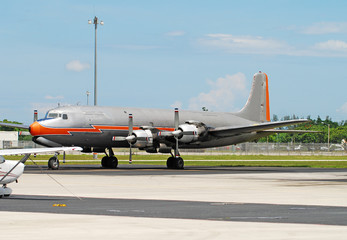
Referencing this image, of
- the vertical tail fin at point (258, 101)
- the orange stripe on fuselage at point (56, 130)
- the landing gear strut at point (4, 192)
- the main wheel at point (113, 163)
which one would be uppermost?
the vertical tail fin at point (258, 101)

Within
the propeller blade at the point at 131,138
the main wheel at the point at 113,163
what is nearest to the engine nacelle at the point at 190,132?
the propeller blade at the point at 131,138

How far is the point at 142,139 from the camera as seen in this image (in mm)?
46281

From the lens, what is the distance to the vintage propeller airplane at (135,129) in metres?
44.7

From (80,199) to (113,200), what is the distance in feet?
3.61

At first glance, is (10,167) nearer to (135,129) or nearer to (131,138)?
(131,138)

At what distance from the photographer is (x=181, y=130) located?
157 feet

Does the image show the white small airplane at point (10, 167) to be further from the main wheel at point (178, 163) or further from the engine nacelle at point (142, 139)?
the main wheel at point (178, 163)

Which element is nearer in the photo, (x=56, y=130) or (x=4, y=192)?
(x=4, y=192)

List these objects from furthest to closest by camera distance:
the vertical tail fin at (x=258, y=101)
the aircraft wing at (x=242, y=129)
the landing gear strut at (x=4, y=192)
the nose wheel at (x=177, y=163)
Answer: the vertical tail fin at (x=258, y=101)
the aircraft wing at (x=242, y=129)
the nose wheel at (x=177, y=163)
the landing gear strut at (x=4, y=192)

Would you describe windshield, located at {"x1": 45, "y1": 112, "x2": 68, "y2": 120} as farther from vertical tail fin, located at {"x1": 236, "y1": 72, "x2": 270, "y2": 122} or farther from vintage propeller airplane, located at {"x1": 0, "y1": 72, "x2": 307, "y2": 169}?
vertical tail fin, located at {"x1": 236, "y1": 72, "x2": 270, "y2": 122}

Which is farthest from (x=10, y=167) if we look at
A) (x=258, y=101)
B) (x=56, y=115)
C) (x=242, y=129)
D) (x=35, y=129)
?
(x=258, y=101)

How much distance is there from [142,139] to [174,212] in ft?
96.0

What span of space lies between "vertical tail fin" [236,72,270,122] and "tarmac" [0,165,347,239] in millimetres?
30828

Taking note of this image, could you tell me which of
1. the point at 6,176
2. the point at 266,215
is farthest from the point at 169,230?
the point at 6,176
